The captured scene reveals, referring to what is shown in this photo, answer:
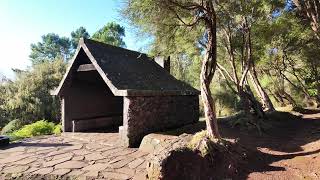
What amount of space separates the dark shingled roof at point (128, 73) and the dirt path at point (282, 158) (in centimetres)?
365

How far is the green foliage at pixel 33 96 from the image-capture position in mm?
23031

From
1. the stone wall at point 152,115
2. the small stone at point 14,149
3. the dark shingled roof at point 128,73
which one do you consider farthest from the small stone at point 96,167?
the small stone at point 14,149

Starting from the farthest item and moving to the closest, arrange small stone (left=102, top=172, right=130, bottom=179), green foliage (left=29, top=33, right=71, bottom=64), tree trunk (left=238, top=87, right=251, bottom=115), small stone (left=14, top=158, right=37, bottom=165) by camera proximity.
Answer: green foliage (left=29, top=33, right=71, bottom=64) < tree trunk (left=238, top=87, right=251, bottom=115) < small stone (left=14, top=158, right=37, bottom=165) < small stone (left=102, top=172, right=130, bottom=179)

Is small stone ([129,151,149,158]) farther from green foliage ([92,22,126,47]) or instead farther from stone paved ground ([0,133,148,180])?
green foliage ([92,22,126,47])

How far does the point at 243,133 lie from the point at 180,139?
5.18 m

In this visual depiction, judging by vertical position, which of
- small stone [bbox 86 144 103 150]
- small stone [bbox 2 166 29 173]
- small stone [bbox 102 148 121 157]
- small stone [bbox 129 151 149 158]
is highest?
small stone [bbox 86 144 103 150]

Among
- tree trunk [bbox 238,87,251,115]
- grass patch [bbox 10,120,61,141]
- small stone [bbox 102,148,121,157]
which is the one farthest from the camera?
grass patch [bbox 10,120,61,141]

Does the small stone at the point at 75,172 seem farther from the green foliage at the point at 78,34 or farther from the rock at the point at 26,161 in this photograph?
the green foliage at the point at 78,34

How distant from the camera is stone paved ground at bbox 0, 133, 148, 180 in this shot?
6.46 metres

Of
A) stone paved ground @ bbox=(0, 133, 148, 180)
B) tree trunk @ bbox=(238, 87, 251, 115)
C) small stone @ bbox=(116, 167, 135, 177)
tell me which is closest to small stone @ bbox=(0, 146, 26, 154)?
stone paved ground @ bbox=(0, 133, 148, 180)

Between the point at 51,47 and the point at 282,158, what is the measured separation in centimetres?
5472

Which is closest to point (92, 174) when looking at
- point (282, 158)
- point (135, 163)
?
point (135, 163)

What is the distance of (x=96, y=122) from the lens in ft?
41.7

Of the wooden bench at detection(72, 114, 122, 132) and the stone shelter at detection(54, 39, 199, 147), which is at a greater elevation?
the stone shelter at detection(54, 39, 199, 147)
